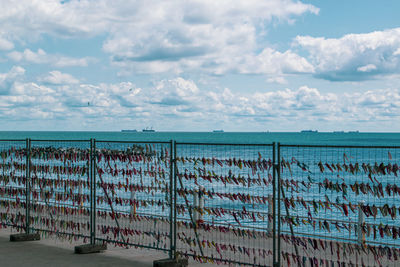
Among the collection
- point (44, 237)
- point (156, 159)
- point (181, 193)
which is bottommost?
point (44, 237)

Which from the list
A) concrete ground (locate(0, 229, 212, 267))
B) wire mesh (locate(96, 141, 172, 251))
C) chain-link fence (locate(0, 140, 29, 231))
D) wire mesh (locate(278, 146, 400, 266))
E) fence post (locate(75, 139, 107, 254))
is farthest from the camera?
chain-link fence (locate(0, 140, 29, 231))

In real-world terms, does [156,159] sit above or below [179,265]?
above

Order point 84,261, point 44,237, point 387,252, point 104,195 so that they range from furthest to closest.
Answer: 1. point 44,237
2. point 104,195
3. point 84,261
4. point 387,252

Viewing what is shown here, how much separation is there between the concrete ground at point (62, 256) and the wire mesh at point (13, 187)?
30.3 inches

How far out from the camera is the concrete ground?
324 inches

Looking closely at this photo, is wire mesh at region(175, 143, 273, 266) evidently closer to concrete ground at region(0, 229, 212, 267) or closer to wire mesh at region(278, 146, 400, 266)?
wire mesh at region(278, 146, 400, 266)

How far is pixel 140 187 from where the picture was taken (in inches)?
329

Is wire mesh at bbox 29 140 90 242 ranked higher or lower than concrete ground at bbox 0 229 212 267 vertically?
higher

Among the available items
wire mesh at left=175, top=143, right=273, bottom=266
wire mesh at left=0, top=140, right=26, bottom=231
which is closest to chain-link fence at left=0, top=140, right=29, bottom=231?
wire mesh at left=0, top=140, right=26, bottom=231

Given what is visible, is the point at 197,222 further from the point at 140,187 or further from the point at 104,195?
the point at 104,195

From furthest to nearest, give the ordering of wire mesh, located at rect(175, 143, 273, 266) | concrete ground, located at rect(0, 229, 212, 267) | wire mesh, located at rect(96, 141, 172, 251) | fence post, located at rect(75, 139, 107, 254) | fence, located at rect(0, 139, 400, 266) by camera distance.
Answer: fence post, located at rect(75, 139, 107, 254) < concrete ground, located at rect(0, 229, 212, 267) < wire mesh, located at rect(96, 141, 172, 251) < wire mesh, located at rect(175, 143, 273, 266) < fence, located at rect(0, 139, 400, 266)

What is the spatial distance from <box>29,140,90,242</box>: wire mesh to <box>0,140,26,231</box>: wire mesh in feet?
1.00

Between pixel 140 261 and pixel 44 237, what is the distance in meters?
3.23

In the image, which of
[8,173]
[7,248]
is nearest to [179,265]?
[7,248]
